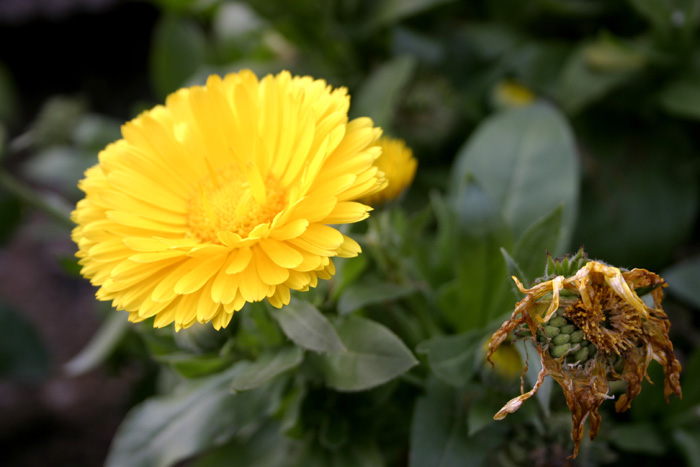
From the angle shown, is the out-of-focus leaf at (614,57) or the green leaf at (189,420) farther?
the out-of-focus leaf at (614,57)

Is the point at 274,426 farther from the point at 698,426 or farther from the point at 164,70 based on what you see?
the point at 164,70

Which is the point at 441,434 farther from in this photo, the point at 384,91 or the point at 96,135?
the point at 96,135

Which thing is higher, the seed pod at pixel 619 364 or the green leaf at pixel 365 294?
the green leaf at pixel 365 294

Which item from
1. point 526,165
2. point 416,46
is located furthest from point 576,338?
point 416,46

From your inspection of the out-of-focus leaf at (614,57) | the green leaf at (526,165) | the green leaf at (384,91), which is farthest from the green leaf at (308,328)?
the out-of-focus leaf at (614,57)

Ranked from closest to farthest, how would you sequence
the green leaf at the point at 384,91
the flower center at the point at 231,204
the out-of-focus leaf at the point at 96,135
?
1. the flower center at the point at 231,204
2. the green leaf at the point at 384,91
3. the out-of-focus leaf at the point at 96,135

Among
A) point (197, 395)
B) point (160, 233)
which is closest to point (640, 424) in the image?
point (197, 395)

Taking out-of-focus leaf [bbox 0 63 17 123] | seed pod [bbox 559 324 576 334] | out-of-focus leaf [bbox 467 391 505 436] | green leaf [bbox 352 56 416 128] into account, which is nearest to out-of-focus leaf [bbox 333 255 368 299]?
out-of-focus leaf [bbox 467 391 505 436]

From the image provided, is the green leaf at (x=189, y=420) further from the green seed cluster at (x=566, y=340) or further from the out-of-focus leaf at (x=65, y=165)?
the out-of-focus leaf at (x=65, y=165)
